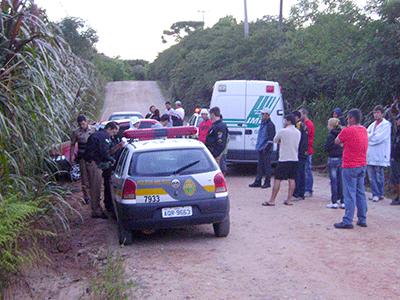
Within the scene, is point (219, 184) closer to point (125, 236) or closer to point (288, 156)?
point (125, 236)

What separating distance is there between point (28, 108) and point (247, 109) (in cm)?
998

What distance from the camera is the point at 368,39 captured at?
1939cm

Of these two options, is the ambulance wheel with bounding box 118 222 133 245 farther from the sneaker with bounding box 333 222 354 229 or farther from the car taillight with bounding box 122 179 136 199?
the sneaker with bounding box 333 222 354 229

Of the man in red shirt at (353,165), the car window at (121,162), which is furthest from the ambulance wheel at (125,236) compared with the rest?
the man in red shirt at (353,165)

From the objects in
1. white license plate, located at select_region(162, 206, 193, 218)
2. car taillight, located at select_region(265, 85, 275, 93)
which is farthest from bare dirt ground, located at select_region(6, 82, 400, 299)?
car taillight, located at select_region(265, 85, 275, 93)

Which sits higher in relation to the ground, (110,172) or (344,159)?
(344,159)

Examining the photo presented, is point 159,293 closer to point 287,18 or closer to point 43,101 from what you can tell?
point 43,101

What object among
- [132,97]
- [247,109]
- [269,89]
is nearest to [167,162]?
[247,109]

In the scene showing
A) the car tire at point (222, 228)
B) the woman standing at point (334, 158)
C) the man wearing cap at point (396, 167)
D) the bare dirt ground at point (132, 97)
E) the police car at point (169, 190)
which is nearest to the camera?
the police car at point (169, 190)

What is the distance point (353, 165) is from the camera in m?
10.5

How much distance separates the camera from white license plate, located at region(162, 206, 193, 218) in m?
9.62

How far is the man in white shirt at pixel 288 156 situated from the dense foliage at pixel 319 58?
5.36 m

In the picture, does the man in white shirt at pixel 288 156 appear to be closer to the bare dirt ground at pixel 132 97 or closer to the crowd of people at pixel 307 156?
the crowd of people at pixel 307 156

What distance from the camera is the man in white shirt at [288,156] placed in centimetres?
1275
